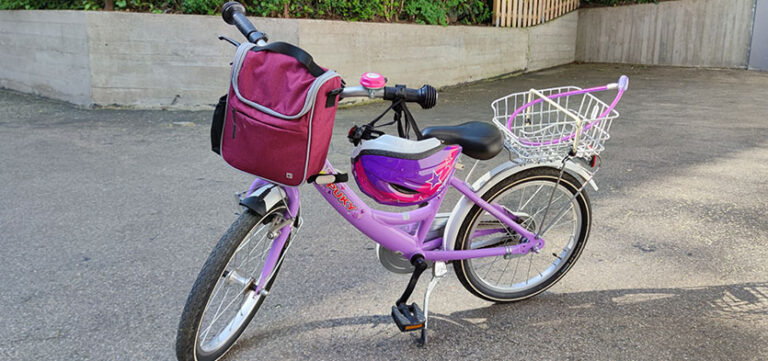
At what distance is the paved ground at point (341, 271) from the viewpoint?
101 inches

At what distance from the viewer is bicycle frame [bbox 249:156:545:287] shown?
2.40m

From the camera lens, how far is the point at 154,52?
7707mm

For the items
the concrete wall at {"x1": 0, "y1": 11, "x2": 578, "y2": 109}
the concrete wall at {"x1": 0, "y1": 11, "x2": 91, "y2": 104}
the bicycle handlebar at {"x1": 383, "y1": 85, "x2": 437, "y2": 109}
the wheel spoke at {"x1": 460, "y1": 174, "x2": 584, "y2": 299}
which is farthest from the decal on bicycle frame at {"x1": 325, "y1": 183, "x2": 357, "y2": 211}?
the concrete wall at {"x1": 0, "y1": 11, "x2": 91, "y2": 104}

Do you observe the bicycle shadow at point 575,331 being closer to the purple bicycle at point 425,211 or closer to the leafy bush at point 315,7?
the purple bicycle at point 425,211

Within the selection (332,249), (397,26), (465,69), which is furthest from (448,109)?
(332,249)

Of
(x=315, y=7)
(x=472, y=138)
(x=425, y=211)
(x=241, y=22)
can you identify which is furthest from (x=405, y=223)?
(x=315, y=7)

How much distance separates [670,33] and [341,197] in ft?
43.0

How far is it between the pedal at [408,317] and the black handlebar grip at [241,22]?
127 cm

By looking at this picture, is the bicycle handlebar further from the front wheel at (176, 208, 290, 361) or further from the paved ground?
the paved ground

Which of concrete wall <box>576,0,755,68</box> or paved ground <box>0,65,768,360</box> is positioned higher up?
concrete wall <box>576,0,755,68</box>

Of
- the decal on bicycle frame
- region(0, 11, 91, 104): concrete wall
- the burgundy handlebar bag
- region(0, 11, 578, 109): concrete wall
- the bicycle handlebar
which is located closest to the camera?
the burgundy handlebar bag

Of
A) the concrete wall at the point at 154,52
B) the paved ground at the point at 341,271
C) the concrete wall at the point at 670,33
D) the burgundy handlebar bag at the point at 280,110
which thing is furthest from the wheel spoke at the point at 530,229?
the concrete wall at the point at 670,33

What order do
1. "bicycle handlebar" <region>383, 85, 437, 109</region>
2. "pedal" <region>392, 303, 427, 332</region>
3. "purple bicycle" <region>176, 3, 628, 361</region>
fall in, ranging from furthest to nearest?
"pedal" <region>392, 303, 427, 332</region> < "purple bicycle" <region>176, 3, 628, 361</region> < "bicycle handlebar" <region>383, 85, 437, 109</region>

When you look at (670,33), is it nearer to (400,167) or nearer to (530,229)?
(530,229)
